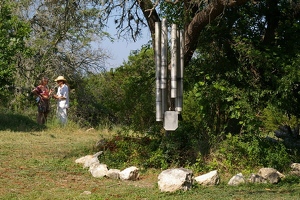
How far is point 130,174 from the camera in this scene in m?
9.15

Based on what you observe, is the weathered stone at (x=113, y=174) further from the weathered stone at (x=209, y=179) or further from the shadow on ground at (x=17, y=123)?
the shadow on ground at (x=17, y=123)

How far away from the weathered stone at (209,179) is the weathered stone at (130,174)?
971 mm

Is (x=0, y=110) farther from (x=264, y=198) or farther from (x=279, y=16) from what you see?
(x=264, y=198)

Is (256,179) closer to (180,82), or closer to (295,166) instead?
(295,166)

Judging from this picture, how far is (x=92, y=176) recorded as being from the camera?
9.52 m

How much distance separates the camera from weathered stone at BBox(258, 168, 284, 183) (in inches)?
355

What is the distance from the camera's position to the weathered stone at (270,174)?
29.6 feet

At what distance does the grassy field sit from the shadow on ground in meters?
3.16

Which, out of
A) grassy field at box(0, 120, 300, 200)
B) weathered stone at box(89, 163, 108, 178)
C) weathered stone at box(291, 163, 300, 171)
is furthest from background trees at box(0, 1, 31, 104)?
weathered stone at box(291, 163, 300, 171)

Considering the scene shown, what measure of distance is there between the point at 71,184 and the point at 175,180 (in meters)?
1.64

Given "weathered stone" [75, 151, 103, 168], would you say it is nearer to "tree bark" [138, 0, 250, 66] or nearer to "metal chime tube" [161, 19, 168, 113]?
"tree bark" [138, 0, 250, 66]

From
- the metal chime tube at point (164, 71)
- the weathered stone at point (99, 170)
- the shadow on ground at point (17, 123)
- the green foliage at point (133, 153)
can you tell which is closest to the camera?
the metal chime tube at point (164, 71)

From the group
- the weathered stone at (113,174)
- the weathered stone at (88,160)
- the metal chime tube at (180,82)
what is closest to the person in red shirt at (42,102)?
the weathered stone at (88,160)

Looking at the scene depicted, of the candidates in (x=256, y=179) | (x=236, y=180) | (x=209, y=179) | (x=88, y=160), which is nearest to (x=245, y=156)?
(x=256, y=179)
